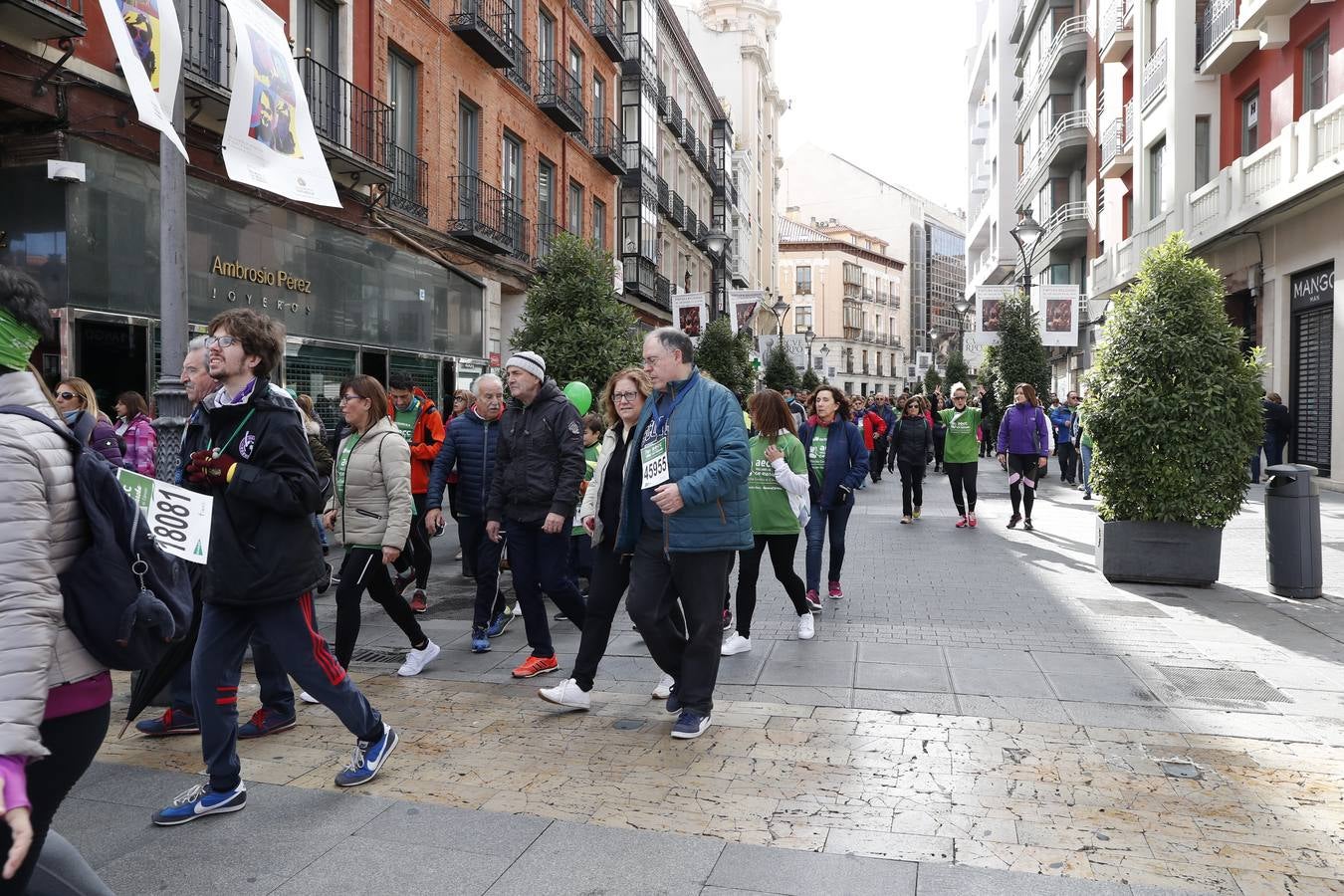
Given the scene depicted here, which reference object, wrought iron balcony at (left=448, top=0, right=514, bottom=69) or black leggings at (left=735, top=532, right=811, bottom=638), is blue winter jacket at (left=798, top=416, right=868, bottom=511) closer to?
black leggings at (left=735, top=532, right=811, bottom=638)

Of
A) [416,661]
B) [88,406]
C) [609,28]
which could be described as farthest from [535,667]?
[609,28]

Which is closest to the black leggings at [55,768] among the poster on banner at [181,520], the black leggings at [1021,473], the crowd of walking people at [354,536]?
the crowd of walking people at [354,536]

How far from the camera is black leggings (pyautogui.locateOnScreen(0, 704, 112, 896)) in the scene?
2094 millimetres

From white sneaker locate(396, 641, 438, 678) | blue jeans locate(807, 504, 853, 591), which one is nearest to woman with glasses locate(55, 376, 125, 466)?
white sneaker locate(396, 641, 438, 678)

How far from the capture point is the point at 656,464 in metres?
4.73

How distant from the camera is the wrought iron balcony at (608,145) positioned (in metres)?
27.3

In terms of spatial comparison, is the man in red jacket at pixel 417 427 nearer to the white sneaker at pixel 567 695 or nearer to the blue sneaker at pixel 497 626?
the blue sneaker at pixel 497 626

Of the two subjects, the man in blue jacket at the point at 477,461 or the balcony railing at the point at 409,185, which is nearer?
the man in blue jacket at the point at 477,461

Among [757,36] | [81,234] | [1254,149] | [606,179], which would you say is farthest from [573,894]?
[757,36]

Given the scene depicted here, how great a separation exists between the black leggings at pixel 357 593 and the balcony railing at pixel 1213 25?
20.7 metres

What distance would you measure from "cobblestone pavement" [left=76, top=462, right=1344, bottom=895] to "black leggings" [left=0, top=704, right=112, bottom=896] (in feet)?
4.89

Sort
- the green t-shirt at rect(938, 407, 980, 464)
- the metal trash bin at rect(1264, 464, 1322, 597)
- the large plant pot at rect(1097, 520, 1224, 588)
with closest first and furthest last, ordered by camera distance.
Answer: the metal trash bin at rect(1264, 464, 1322, 597)
the large plant pot at rect(1097, 520, 1224, 588)
the green t-shirt at rect(938, 407, 980, 464)

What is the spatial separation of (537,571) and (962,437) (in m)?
8.30

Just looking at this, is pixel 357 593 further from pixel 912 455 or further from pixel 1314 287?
pixel 1314 287
